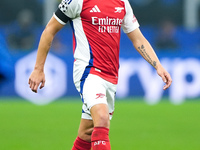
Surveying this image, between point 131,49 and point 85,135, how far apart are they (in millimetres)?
10952

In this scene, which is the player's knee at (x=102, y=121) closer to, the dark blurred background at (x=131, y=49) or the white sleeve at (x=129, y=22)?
the white sleeve at (x=129, y=22)

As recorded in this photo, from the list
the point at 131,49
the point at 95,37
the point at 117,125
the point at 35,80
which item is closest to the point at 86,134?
the point at 35,80

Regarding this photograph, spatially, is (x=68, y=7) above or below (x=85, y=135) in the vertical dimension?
above

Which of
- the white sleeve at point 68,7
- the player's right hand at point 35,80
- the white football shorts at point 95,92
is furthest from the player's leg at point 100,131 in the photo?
the white sleeve at point 68,7

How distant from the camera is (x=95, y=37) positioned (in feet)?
19.9

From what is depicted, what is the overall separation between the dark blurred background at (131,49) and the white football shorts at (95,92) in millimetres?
6356

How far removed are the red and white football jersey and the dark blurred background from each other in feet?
20.8

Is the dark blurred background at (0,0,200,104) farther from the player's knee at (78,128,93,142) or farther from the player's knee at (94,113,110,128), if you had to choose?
the player's knee at (94,113,110,128)

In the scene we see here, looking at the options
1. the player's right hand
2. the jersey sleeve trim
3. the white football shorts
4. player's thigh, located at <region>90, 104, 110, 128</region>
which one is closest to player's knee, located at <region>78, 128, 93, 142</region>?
the white football shorts

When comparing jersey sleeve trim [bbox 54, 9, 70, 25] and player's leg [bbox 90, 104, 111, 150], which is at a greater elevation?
jersey sleeve trim [bbox 54, 9, 70, 25]

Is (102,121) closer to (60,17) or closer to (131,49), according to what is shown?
(60,17)

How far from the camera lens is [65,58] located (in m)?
14.6

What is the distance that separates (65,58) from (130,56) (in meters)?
1.62

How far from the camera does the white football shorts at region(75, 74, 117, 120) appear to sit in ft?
18.9
